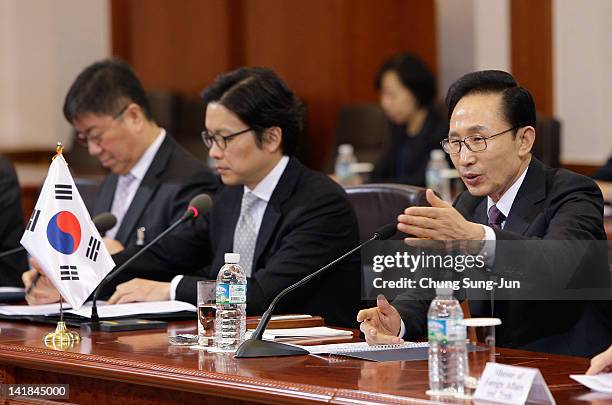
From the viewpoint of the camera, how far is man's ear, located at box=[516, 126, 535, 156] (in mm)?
2646

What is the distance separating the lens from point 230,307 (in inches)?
98.8

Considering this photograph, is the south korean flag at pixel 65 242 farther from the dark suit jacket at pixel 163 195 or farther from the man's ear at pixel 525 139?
the man's ear at pixel 525 139

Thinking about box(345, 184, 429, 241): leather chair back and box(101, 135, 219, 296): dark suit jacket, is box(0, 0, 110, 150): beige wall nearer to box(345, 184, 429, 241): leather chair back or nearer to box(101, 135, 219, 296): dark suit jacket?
box(101, 135, 219, 296): dark suit jacket

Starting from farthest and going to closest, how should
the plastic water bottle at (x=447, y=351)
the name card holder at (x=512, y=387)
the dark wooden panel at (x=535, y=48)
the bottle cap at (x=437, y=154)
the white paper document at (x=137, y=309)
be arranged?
the dark wooden panel at (x=535, y=48)
the bottle cap at (x=437, y=154)
the white paper document at (x=137, y=309)
the plastic water bottle at (x=447, y=351)
the name card holder at (x=512, y=387)

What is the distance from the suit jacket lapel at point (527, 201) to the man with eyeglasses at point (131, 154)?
1368 mm

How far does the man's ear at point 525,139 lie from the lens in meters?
2.65

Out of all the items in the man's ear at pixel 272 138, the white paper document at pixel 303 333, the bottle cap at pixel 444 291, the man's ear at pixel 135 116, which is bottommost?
the white paper document at pixel 303 333

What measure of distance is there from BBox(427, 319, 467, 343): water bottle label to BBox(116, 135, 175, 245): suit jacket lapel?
79.6 inches

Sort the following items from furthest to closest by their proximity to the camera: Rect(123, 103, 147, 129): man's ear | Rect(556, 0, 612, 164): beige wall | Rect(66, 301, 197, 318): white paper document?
1. Rect(556, 0, 612, 164): beige wall
2. Rect(123, 103, 147, 129): man's ear
3. Rect(66, 301, 197, 318): white paper document

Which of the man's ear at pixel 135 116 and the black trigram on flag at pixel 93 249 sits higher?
the man's ear at pixel 135 116

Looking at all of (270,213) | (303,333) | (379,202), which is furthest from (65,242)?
(379,202)

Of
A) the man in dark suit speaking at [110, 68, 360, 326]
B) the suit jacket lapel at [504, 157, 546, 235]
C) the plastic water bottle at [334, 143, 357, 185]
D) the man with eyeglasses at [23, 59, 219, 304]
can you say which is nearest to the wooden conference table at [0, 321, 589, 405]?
the suit jacket lapel at [504, 157, 546, 235]

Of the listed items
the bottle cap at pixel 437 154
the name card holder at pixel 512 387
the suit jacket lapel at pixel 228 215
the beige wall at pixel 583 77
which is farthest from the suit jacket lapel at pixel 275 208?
the beige wall at pixel 583 77

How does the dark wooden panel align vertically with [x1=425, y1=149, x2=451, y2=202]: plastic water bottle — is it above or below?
above
